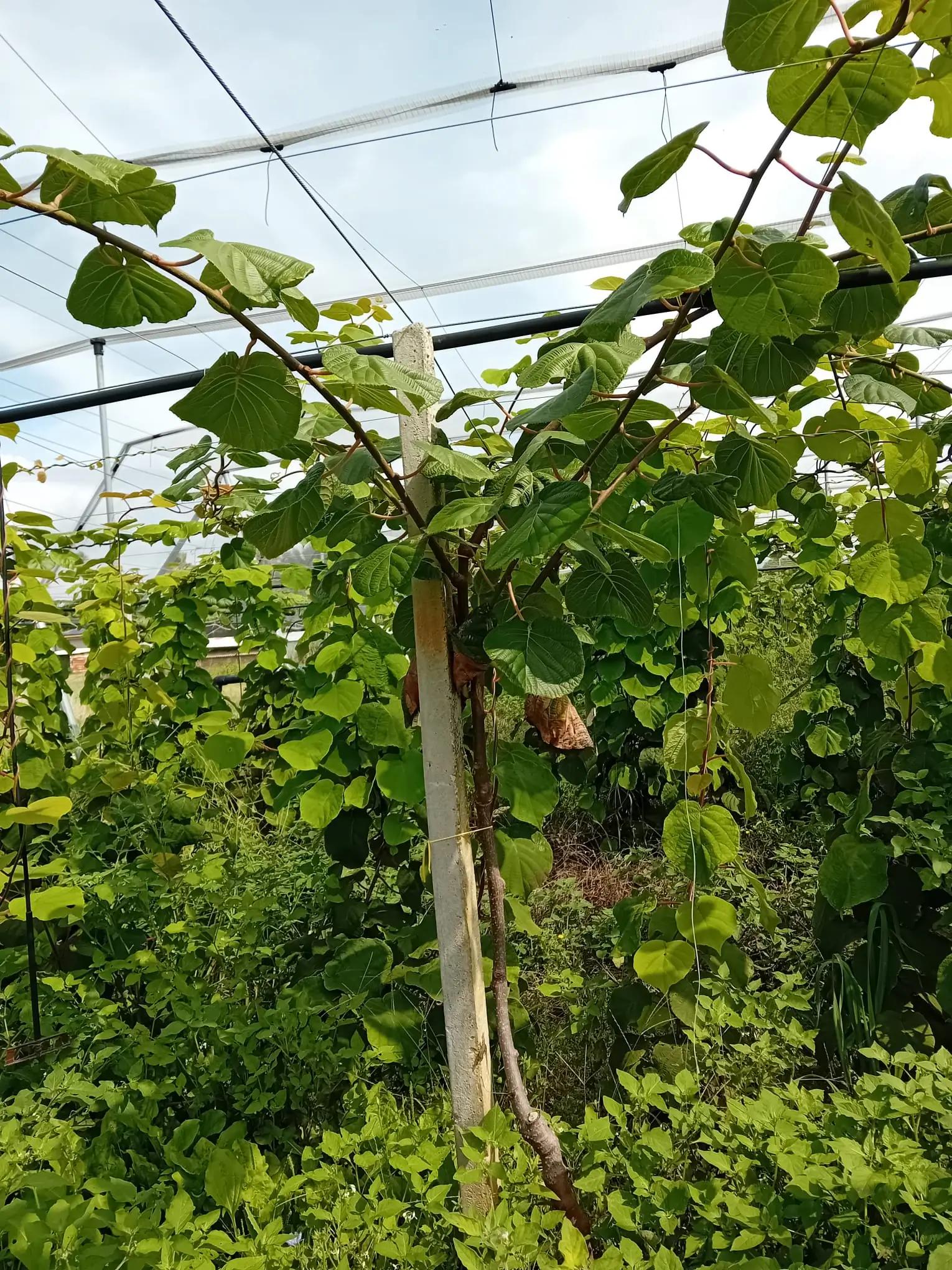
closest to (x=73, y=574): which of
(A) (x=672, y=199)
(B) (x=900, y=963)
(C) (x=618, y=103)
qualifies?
(B) (x=900, y=963)

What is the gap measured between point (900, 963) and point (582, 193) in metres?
3.57

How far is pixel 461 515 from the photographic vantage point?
0.80 meters

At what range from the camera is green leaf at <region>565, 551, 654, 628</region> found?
37.4 inches

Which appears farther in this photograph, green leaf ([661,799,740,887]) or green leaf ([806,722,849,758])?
green leaf ([806,722,849,758])

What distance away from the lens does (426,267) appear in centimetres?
469

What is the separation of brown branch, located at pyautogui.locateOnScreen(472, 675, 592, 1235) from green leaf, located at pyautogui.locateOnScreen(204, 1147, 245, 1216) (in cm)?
40

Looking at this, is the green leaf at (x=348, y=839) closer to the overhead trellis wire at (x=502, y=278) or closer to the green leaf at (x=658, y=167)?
the green leaf at (x=658, y=167)

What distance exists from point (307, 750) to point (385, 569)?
547 mm

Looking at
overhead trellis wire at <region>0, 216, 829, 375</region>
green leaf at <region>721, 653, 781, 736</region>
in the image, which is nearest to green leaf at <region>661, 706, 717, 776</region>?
green leaf at <region>721, 653, 781, 736</region>

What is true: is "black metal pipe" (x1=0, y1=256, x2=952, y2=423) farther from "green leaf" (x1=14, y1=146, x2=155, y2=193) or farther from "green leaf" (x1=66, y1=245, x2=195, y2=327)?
"green leaf" (x1=14, y1=146, x2=155, y2=193)

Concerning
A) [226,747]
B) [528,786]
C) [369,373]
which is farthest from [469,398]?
[226,747]

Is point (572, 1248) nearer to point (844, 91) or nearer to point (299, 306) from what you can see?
point (299, 306)

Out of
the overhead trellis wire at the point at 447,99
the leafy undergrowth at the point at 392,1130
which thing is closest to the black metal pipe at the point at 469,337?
the leafy undergrowth at the point at 392,1130

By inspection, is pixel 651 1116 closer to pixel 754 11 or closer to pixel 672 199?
pixel 754 11
